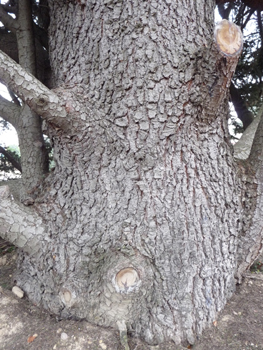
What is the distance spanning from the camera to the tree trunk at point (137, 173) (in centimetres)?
135

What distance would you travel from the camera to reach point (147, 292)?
1.35 metres

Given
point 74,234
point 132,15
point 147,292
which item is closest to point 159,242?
point 147,292

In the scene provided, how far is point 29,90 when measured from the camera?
1.26m

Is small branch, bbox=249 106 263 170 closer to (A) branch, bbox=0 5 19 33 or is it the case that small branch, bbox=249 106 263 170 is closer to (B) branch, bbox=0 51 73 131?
(B) branch, bbox=0 51 73 131

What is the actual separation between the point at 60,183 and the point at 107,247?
1.58 ft

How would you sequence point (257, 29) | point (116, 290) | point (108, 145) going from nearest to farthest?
point (116, 290) → point (108, 145) → point (257, 29)

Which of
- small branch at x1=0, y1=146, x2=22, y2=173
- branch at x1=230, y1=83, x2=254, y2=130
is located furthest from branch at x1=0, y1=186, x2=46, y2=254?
branch at x1=230, y1=83, x2=254, y2=130

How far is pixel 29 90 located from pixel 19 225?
748 millimetres

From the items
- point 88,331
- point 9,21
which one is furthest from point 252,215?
point 9,21

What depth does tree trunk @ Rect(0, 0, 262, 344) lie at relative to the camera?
1352mm

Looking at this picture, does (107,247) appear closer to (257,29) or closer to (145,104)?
(145,104)

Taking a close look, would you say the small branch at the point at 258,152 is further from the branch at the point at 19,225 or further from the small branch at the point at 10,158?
→ the small branch at the point at 10,158

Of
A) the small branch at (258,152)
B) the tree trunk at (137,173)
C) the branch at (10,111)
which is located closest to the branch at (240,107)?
the small branch at (258,152)

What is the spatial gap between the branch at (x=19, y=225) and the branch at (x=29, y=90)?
0.56 meters
